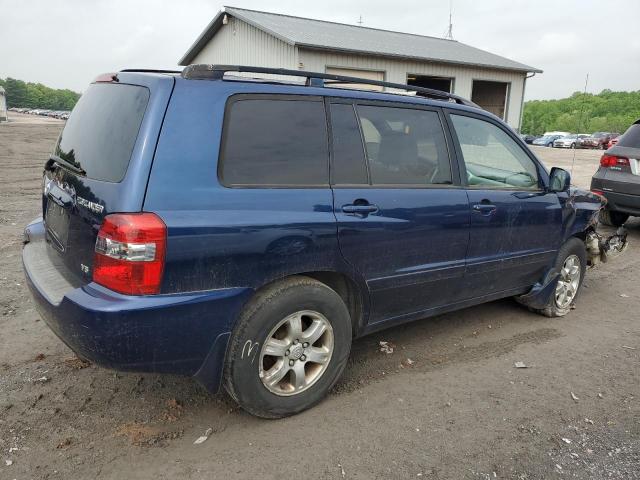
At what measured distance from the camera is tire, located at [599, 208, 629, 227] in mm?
8172

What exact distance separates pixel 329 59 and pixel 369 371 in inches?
510

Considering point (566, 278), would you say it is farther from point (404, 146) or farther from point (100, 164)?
point (100, 164)

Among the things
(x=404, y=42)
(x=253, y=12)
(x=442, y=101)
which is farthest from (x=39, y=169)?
(x=442, y=101)

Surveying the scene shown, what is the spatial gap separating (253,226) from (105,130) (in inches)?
38.0

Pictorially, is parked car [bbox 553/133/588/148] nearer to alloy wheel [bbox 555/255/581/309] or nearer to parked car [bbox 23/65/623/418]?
alloy wheel [bbox 555/255/581/309]

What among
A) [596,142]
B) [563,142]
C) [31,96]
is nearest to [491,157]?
[596,142]

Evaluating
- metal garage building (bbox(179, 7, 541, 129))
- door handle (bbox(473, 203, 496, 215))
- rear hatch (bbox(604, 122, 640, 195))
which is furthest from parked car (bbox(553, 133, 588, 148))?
door handle (bbox(473, 203, 496, 215))

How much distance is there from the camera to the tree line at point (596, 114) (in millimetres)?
53344

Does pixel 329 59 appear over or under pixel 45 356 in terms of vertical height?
over

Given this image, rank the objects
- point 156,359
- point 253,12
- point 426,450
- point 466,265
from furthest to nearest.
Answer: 1. point 253,12
2. point 466,265
3. point 426,450
4. point 156,359

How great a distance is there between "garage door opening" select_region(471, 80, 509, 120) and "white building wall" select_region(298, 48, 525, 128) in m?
0.45

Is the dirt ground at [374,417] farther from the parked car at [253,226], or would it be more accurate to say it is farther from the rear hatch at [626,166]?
the rear hatch at [626,166]

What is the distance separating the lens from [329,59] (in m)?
14.9

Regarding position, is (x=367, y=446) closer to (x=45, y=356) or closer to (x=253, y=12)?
(x=45, y=356)
